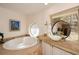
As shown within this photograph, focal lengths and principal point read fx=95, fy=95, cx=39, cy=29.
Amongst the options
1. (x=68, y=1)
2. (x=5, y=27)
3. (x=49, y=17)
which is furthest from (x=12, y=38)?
(x=68, y=1)

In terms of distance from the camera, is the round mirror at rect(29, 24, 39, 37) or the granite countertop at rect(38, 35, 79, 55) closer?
the granite countertop at rect(38, 35, 79, 55)

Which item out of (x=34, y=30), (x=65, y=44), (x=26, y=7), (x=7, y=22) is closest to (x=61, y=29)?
(x=65, y=44)

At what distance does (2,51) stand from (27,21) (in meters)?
0.43

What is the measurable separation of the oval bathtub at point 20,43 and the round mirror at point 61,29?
0.26 meters

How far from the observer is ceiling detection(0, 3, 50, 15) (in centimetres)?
106

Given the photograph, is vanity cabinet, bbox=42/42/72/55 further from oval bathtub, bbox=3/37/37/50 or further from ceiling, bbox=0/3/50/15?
ceiling, bbox=0/3/50/15

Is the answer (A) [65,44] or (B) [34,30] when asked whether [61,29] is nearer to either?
(A) [65,44]

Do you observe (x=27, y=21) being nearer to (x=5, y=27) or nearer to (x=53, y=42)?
(x=5, y=27)

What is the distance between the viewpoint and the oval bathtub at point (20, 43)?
1063 mm

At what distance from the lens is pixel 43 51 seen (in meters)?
1.09

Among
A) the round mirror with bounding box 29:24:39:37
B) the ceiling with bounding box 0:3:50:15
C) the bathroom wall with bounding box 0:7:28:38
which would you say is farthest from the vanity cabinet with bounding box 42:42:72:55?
the ceiling with bounding box 0:3:50:15

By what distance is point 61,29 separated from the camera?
1101 mm

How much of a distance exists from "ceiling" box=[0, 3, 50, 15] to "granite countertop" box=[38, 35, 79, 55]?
0.32 m

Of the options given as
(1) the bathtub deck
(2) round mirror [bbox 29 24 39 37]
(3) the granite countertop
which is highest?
(2) round mirror [bbox 29 24 39 37]
